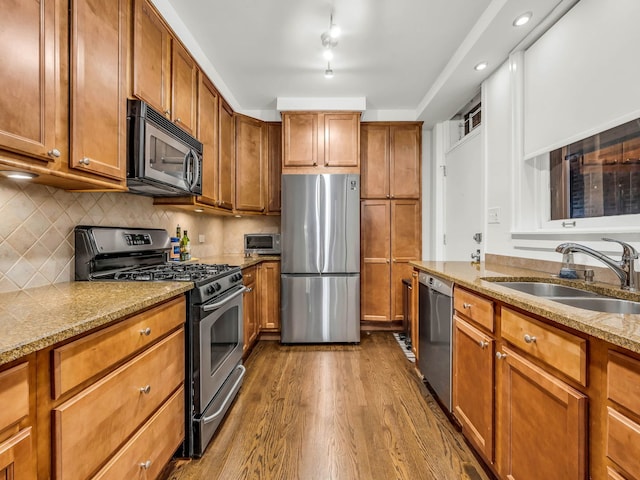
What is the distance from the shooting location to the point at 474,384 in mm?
1514

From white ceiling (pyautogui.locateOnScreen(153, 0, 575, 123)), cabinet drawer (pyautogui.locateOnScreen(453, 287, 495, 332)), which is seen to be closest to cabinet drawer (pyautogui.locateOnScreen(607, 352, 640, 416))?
cabinet drawer (pyautogui.locateOnScreen(453, 287, 495, 332))

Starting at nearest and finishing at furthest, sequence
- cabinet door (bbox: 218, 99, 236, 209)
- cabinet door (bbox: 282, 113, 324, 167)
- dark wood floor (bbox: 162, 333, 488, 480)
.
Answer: dark wood floor (bbox: 162, 333, 488, 480)
cabinet door (bbox: 218, 99, 236, 209)
cabinet door (bbox: 282, 113, 324, 167)

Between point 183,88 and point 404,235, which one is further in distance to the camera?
point 404,235

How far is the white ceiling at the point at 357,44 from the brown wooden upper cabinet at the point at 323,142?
245 mm

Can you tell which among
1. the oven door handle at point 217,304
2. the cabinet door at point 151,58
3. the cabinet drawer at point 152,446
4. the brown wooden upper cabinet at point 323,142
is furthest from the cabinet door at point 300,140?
the cabinet drawer at point 152,446

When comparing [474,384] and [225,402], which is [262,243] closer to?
[225,402]

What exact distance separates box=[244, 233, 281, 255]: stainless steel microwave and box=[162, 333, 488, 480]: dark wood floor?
4.06 feet

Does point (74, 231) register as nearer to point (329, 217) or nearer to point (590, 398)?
point (329, 217)

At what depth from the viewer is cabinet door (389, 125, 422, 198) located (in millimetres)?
3523

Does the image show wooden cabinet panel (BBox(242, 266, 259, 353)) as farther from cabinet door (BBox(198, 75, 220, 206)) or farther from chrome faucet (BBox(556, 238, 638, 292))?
chrome faucet (BBox(556, 238, 638, 292))

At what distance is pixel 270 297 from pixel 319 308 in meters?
0.55

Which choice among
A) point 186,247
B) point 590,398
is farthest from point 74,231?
point 590,398

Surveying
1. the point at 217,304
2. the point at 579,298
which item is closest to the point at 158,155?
the point at 217,304

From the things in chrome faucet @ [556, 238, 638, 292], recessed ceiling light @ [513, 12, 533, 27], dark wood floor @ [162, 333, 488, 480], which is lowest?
dark wood floor @ [162, 333, 488, 480]
